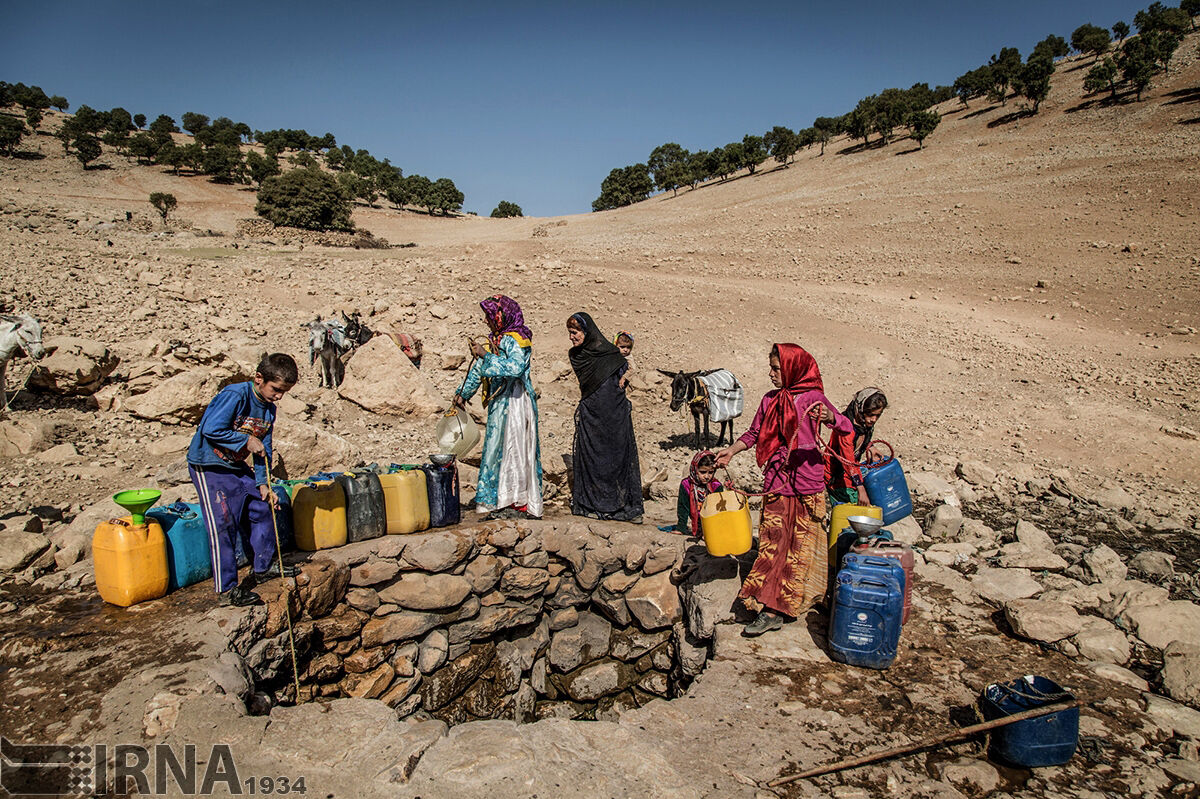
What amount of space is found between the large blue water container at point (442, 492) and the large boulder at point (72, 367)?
507 cm

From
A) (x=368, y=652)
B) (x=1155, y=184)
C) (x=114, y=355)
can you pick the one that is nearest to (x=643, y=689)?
(x=368, y=652)

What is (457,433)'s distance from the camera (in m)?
5.08

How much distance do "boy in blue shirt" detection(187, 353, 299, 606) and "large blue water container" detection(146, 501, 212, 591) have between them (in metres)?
0.18

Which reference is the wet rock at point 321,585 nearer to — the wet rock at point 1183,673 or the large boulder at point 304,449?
the large boulder at point 304,449

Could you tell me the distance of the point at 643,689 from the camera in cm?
511

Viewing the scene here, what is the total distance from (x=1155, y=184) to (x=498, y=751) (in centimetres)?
2326

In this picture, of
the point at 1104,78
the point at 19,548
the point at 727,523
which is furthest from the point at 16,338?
the point at 1104,78

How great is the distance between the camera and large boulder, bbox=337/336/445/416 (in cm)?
833

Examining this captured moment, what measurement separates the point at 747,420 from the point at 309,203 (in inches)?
1000

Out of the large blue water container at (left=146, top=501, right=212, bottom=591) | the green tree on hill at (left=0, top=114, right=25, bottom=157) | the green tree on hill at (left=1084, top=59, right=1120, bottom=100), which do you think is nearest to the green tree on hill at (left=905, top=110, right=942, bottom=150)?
the green tree on hill at (left=1084, top=59, right=1120, bottom=100)

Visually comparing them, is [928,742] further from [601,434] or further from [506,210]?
[506,210]

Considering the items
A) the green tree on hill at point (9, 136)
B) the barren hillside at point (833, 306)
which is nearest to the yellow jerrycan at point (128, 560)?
the barren hillside at point (833, 306)

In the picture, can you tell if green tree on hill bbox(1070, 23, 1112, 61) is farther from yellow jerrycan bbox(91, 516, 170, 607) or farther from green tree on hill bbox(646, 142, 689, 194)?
yellow jerrycan bbox(91, 516, 170, 607)

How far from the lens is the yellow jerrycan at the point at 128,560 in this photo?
3.57m
